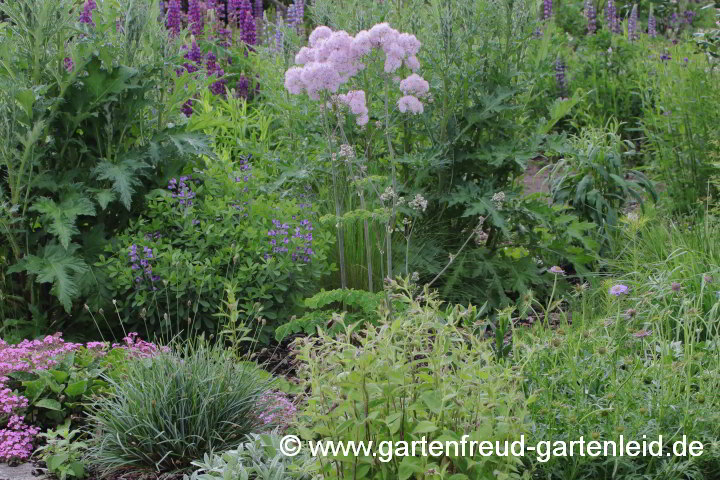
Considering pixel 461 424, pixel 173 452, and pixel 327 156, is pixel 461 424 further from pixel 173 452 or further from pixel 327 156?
pixel 327 156

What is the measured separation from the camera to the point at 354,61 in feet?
14.2

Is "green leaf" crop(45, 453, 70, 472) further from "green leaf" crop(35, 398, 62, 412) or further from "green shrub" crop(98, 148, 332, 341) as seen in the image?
"green shrub" crop(98, 148, 332, 341)

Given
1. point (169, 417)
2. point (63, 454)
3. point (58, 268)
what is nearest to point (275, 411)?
point (169, 417)

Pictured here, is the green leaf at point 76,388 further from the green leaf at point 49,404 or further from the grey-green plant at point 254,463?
the grey-green plant at point 254,463

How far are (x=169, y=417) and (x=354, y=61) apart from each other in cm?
197

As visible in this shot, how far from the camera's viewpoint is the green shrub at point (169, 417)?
3.39 meters

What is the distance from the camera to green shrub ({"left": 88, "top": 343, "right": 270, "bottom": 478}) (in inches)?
133

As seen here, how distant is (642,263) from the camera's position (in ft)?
17.0

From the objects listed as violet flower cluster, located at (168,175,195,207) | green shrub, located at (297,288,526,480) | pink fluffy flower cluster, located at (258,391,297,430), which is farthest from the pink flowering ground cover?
green shrub, located at (297,288,526,480)

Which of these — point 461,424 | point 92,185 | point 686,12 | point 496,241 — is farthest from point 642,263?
point 686,12

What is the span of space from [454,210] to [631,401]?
2.46m

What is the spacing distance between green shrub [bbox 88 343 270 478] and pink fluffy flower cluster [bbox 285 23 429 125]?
1.50m

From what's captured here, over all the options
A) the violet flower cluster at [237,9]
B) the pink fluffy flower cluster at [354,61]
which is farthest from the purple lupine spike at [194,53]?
the pink fluffy flower cluster at [354,61]

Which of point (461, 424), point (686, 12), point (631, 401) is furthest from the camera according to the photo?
point (686, 12)
